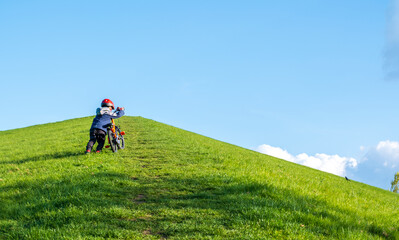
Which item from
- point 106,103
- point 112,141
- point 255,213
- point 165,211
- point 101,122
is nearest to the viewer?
point 255,213

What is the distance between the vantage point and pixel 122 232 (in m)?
→ 6.05

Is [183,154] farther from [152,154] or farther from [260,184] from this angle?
[260,184]

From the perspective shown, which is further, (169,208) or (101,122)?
(101,122)

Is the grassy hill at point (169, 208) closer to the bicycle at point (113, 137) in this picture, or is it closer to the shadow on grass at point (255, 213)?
the shadow on grass at point (255, 213)

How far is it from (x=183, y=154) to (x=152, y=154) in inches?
71.7

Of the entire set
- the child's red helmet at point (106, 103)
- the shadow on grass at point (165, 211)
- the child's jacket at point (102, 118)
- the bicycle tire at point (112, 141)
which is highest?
the child's red helmet at point (106, 103)

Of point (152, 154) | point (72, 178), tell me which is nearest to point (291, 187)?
point (72, 178)

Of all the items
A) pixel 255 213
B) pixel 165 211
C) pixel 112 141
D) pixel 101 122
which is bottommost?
pixel 165 211

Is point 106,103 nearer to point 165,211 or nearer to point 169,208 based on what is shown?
point 169,208

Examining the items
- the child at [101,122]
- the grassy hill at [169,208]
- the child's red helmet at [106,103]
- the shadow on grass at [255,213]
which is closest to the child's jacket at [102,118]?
the child at [101,122]

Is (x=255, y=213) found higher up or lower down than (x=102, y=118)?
lower down

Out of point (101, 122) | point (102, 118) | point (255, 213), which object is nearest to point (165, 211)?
point (255, 213)

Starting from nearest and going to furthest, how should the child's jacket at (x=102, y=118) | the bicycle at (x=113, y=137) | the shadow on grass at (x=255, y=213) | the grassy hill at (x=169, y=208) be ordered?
the grassy hill at (x=169, y=208), the shadow on grass at (x=255, y=213), the child's jacket at (x=102, y=118), the bicycle at (x=113, y=137)

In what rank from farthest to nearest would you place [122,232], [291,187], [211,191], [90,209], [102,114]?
[102,114], [291,187], [211,191], [90,209], [122,232]
